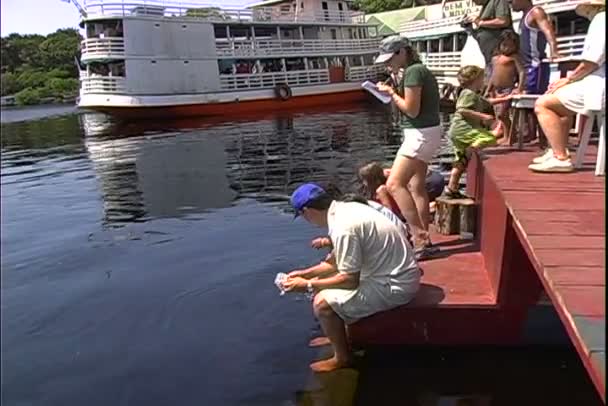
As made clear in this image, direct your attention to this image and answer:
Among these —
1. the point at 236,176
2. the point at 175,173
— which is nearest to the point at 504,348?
the point at 236,176

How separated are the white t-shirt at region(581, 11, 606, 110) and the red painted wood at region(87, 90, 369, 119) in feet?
84.8

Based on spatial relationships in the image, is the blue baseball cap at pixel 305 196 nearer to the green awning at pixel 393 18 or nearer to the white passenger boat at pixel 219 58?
the white passenger boat at pixel 219 58

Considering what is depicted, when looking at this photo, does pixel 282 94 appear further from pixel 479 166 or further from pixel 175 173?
pixel 479 166

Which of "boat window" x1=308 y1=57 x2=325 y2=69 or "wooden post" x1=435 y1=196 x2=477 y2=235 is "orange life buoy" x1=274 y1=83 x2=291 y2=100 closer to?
"boat window" x1=308 y1=57 x2=325 y2=69

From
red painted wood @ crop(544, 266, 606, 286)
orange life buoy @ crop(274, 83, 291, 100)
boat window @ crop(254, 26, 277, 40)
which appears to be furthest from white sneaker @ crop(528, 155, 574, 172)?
boat window @ crop(254, 26, 277, 40)

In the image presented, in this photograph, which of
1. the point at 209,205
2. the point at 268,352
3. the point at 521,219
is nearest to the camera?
the point at 521,219

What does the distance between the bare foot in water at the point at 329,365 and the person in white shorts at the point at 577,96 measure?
2034mm

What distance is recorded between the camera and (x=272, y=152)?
18.4 m

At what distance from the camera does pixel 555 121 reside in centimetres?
507

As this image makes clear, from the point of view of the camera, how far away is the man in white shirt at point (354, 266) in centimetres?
410

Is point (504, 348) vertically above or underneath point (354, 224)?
underneath

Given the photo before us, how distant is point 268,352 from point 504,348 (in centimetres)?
172

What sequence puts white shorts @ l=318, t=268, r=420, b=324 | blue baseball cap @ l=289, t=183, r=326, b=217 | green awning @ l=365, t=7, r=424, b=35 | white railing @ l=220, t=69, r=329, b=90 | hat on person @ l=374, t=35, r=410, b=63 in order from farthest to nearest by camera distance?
green awning @ l=365, t=7, r=424, b=35 < white railing @ l=220, t=69, r=329, b=90 < hat on person @ l=374, t=35, r=410, b=63 < white shorts @ l=318, t=268, r=420, b=324 < blue baseball cap @ l=289, t=183, r=326, b=217

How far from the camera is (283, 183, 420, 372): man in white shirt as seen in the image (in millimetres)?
4102
